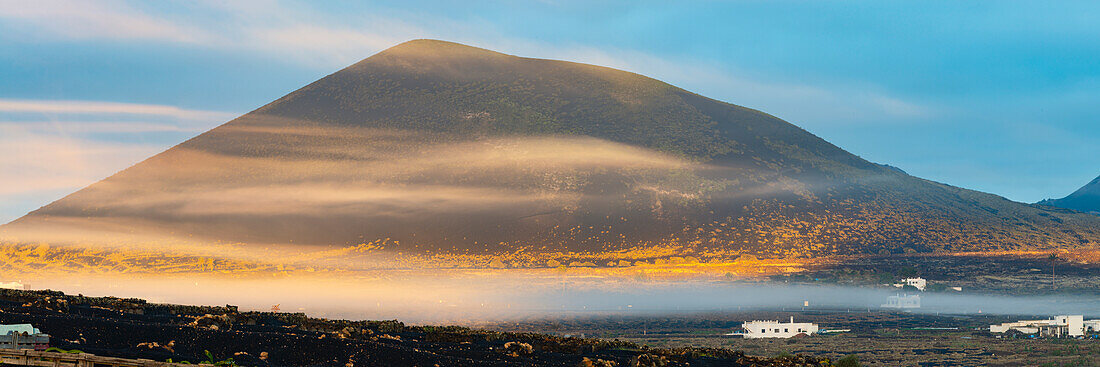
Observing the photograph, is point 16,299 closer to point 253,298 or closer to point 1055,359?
point 1055,359

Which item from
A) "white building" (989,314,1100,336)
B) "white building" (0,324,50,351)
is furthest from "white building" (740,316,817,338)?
"white building" (0,324,50,351)

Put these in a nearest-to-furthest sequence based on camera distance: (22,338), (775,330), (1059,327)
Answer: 1. (22,338)
2. (775,330)
3. (1059,327)

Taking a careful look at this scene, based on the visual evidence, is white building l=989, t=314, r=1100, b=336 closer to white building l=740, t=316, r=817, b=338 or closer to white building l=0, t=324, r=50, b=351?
white building l=740, t=316, r=817, b=338

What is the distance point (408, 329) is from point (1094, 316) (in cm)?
14933

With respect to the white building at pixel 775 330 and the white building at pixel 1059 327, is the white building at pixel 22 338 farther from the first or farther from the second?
the white building at pixel 1059 327

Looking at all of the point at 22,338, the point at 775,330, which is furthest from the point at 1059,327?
the point at 22,338

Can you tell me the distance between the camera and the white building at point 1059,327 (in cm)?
13112

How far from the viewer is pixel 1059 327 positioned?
438 ft

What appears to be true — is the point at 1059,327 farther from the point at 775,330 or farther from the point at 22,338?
the point at 22,338

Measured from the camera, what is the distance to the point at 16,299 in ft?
172

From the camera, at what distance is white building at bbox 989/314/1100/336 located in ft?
430

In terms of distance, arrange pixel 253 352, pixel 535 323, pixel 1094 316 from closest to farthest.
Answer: pixel 253 352 → pixel 535 323 → pixel 1094 316

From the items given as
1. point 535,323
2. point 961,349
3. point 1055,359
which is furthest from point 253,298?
point 1055,359

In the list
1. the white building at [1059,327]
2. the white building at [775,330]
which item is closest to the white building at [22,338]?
the white building at [775,330]
